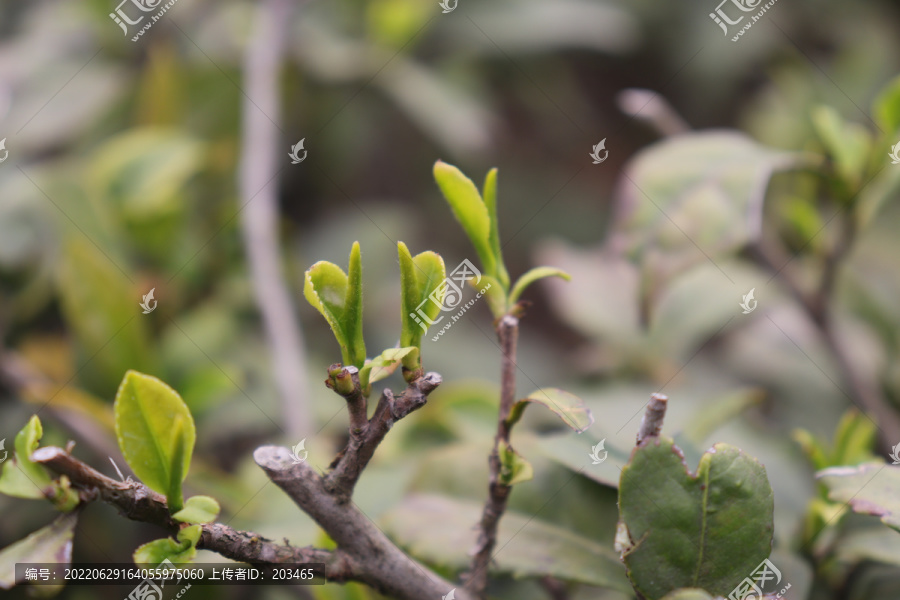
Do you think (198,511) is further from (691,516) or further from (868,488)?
(868,488)

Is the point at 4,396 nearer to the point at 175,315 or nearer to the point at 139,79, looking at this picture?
the point at 175,315

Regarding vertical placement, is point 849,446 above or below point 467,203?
Result: below

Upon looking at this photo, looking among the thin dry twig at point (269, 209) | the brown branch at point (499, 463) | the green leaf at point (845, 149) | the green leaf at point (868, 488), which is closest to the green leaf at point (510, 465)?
the brown branch at point (499, 463)

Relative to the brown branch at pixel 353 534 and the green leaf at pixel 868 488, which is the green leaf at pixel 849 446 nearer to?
the green leaf at pixel 868 488

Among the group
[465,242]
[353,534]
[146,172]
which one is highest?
[146,172]

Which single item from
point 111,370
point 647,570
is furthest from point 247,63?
point 647,570

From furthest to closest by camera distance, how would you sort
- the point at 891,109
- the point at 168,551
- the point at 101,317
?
the point at 101,317, the point at 891,109, the point at 168,551

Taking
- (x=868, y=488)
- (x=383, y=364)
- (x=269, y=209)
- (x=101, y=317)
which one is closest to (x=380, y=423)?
(x=383, y=364)

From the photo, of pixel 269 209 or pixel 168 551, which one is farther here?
pixel 269 209
